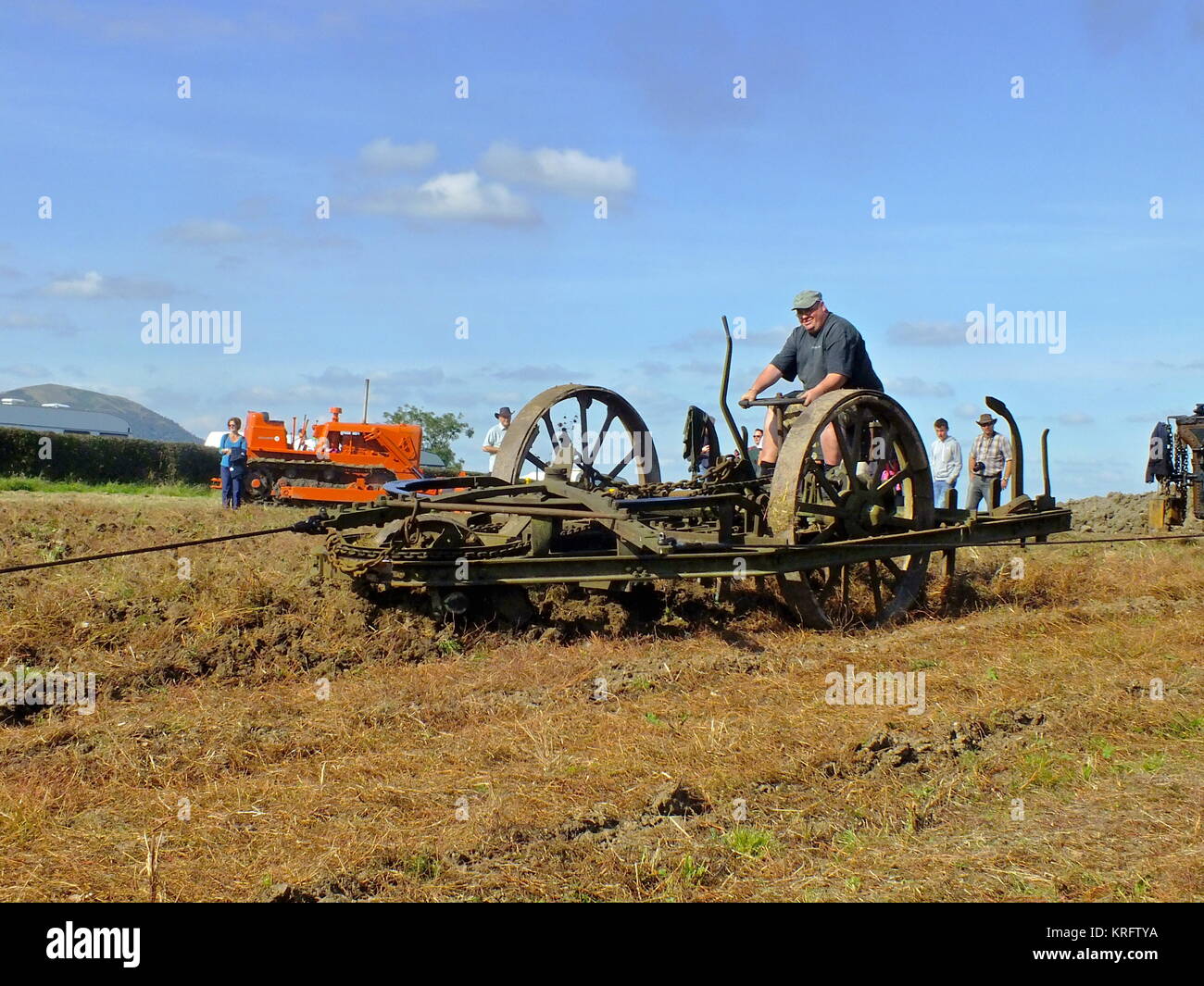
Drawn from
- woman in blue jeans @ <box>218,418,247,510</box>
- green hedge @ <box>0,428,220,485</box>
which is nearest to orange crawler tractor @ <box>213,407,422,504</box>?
woman in blue jeans @ <box>218,418,247,510</box>

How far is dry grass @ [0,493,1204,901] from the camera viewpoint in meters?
3.68

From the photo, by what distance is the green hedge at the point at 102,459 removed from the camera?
24.9 metres

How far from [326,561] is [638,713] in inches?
90.8

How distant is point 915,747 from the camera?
5012 mm

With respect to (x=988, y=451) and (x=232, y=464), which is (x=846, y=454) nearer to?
(x=988, y=451)

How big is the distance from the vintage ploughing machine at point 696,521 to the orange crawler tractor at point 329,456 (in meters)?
12.7

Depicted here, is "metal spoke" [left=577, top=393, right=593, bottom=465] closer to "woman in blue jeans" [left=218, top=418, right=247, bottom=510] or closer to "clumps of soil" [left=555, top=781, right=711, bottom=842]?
"clumps of soil" [left=555, top=781, right=711, bottom=842]

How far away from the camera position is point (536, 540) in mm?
7004

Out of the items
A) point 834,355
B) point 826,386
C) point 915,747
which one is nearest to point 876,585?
point 826,386

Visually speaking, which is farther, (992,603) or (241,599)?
(992,603)

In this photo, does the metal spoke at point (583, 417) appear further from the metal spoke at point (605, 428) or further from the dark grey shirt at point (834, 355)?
the dark grey shirt at point (834, 355)

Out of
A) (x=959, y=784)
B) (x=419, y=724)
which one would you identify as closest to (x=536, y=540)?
(x=419, y=724)
